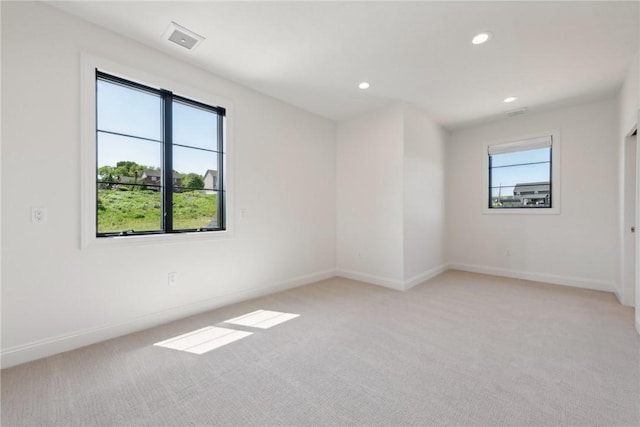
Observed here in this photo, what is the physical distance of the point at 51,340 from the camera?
2215mm

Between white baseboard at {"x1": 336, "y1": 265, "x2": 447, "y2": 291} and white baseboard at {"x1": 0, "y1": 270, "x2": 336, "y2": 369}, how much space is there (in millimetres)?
1540

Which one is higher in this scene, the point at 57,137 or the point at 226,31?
the point at 226,31

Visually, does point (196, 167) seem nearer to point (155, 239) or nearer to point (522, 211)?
point (155, 239)

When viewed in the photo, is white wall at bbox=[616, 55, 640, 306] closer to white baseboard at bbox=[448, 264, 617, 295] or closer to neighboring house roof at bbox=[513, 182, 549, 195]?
white baseboard at bbox=[448, 264, 617, 295]

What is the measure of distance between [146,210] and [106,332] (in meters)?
1.18

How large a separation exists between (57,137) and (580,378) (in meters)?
4.39

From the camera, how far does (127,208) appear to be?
2.70 meters

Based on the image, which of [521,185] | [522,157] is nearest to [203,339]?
[521,185]

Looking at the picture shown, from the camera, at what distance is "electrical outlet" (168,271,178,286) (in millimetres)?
2904

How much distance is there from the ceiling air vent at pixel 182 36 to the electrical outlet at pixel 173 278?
2.32 metres

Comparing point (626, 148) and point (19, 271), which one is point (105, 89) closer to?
point (19, 271)

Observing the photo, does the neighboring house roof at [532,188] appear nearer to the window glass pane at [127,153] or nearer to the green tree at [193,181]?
the green tree at [193,181]

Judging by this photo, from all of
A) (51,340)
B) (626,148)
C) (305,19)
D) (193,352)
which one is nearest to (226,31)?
(305,19)

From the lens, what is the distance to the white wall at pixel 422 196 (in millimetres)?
4145
